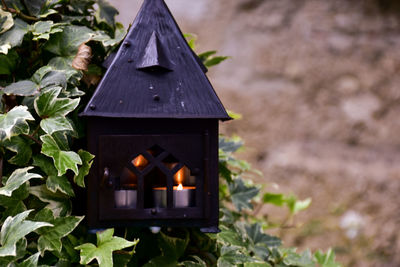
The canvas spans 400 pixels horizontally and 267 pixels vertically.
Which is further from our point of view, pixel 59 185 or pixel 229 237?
pixel 229 237

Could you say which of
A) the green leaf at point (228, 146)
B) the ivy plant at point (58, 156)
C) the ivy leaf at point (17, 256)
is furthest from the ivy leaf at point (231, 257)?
the ivy leaf at point (17, 256)

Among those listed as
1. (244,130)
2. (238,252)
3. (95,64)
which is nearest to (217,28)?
(244,130)

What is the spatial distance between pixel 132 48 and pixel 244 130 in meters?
1.17

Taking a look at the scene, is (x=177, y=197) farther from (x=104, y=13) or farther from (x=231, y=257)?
(x=104, y=13)

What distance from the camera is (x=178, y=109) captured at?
0.73 m

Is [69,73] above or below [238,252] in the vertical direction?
above

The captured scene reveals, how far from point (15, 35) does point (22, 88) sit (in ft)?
0.37

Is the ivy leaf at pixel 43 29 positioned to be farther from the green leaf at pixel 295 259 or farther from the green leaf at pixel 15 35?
the green leaf at pixel 295 259

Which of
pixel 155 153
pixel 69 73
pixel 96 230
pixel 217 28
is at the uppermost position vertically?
pixel 217 28

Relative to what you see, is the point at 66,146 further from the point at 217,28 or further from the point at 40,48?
the point at 217,28

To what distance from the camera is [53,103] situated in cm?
74

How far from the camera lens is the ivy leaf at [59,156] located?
0.70 metres

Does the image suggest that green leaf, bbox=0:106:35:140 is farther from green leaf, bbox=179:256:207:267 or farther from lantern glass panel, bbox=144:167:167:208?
green leaf, bbox=179:256:207:267

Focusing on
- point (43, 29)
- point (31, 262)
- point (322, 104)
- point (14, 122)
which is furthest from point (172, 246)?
point (322, 104)
